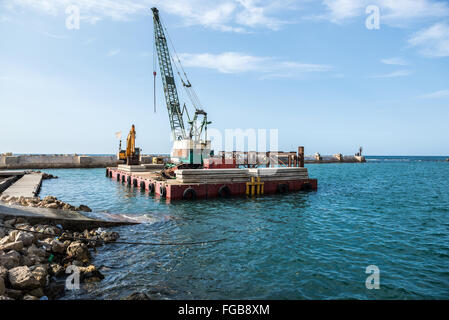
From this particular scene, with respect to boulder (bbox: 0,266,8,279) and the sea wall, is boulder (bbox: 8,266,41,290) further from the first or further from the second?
the sea wall

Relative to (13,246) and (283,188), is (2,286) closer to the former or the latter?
(13,246)

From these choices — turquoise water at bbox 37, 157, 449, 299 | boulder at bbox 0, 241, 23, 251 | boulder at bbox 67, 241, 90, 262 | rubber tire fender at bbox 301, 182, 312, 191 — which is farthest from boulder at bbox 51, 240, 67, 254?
rubber tire fender at bbox 301, 182, 312, 191

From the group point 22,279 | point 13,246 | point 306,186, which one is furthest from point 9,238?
point 306,186

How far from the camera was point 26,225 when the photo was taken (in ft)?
34.8

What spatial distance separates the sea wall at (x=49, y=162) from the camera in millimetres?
59750

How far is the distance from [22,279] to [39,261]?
1.64 metres

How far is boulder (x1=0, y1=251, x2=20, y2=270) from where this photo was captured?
7.48 metres

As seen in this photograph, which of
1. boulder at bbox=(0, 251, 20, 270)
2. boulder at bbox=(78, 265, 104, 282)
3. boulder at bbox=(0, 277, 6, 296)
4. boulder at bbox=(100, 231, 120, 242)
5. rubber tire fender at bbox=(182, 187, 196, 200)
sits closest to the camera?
boulder at bbox=(0, 277, 6, 296)

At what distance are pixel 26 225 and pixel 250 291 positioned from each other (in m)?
8.85

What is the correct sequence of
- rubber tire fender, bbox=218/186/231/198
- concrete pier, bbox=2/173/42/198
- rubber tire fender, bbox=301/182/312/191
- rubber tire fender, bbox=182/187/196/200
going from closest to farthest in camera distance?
concrete pier, bbox=2/173/42/198 → rubber tire fender, bbox=182/187/196/200 → rubber tire fender, bbox=218/186/231/198 → rubber tire fender, bbox=301/182/312/191

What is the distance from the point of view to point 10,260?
7621 millimetres

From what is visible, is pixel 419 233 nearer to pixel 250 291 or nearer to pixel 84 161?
pixel 250 291

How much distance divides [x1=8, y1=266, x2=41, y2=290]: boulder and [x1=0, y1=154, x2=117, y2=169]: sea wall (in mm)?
64588
